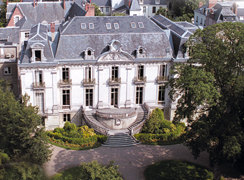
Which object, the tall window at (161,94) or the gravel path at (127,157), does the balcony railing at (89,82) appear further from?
the tall window at (161,94)

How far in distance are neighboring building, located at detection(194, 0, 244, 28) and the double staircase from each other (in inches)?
1964

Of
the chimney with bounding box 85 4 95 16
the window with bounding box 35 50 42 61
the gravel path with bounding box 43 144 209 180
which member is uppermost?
the chimney with bounding box 85 4 95 16

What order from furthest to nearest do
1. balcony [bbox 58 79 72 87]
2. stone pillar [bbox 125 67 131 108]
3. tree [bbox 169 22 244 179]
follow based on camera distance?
stone pillar [bbox 125 67 131 108] < balcony [bbox 58 79 72 87] < tree [bbox 169 22 244 179]

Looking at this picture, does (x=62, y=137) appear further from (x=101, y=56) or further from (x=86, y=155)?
(x=101, y=56)

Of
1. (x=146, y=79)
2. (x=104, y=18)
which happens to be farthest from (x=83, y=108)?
(x=104, y=18)

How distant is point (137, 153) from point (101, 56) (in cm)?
1562

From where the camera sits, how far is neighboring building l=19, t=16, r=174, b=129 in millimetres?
51844

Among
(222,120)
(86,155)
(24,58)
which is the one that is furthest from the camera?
(24,58)

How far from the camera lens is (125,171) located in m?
44.2

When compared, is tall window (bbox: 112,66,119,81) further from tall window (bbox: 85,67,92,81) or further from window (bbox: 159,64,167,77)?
window (bbox: 159,64,167,77)

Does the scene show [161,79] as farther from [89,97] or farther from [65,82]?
[65,82]

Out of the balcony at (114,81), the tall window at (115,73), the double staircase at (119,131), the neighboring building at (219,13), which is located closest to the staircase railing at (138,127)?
the double staircase at (119,131)

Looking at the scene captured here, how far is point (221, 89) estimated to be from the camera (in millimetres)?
40188

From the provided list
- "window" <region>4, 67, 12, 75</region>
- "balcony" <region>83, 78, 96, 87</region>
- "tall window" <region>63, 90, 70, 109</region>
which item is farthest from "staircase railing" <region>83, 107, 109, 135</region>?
"window" <region>4, 67, 12, 75</region>
